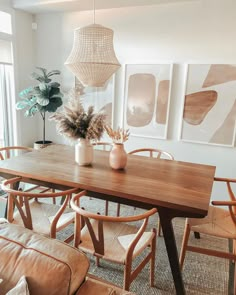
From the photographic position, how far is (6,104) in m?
3.73

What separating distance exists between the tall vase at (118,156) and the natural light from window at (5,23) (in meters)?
2.68

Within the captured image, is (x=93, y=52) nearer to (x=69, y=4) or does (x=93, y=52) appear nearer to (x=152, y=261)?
(x=152, y=261)

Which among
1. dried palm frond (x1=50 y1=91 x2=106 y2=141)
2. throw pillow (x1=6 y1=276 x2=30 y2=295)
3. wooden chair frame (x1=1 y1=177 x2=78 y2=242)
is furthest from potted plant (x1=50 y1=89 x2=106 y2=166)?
throw pillow (x1=6 y1=276 x2=30 y2=295)

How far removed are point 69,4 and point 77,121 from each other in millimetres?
2075

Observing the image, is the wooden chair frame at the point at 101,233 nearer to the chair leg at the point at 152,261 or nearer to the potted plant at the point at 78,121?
the chair leg at the point at 152,261

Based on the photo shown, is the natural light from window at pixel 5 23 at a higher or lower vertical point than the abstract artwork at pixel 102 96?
higher

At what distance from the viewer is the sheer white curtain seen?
363 cm

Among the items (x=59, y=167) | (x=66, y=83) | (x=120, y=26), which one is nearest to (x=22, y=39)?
(x=66, y=83)

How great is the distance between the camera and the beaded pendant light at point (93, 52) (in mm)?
1924

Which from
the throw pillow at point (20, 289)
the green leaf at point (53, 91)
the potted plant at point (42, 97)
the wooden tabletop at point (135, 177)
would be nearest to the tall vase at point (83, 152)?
the wooden tabletop at point (135, 177)

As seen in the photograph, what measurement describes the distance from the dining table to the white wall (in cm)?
101

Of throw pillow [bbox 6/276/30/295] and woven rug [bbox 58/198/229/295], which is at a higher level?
throw pillow [bbox 6/276/30/295]

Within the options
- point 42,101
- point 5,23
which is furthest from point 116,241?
point 5,23

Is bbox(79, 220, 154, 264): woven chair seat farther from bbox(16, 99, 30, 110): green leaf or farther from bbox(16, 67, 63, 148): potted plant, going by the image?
bbox(16, 99, 30, 110): green leaf
